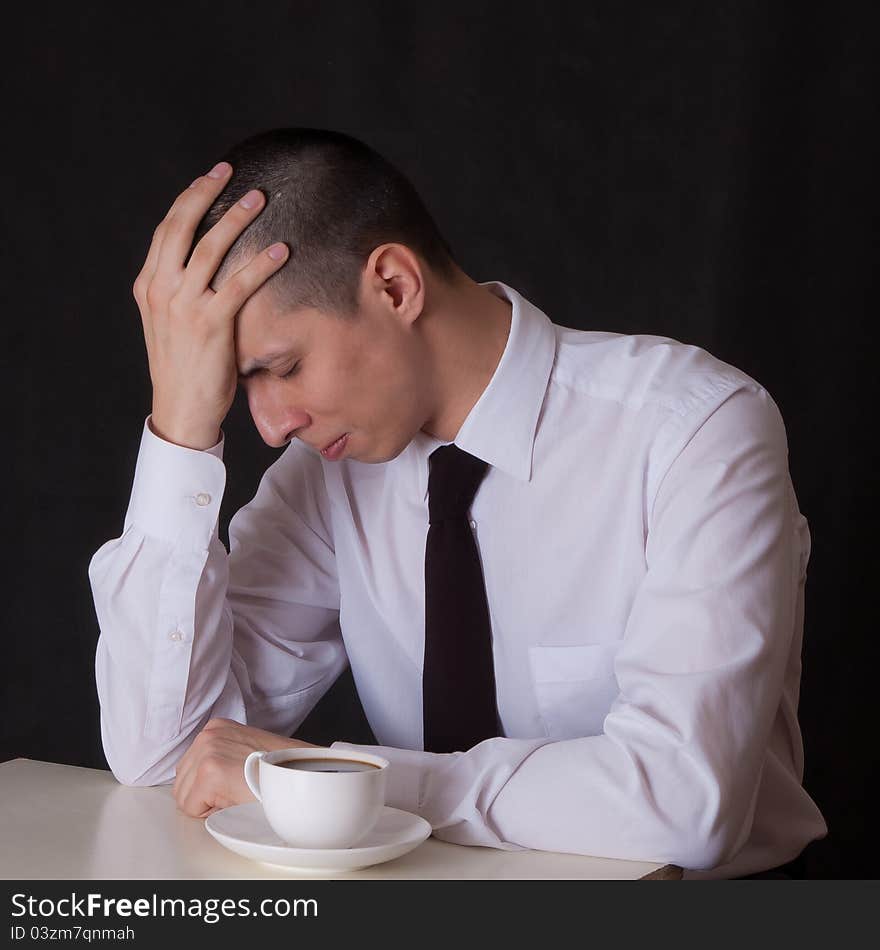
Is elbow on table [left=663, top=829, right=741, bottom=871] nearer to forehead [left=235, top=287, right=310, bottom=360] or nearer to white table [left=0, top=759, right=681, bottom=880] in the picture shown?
white table [left=0, top=759, right=681, bottom=880]

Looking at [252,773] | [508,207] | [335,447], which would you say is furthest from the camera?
[508,207]

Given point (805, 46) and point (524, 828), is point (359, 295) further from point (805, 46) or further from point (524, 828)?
point (805, 46)

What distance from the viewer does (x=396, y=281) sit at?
1.50m

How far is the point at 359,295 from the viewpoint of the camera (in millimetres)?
1470

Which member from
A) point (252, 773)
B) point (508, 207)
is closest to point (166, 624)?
point (252, 773)

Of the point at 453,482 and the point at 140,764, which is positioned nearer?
the point at 140,764

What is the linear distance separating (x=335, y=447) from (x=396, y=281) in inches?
7.7

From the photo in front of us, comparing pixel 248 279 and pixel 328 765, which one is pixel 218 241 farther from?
pixel 328 765

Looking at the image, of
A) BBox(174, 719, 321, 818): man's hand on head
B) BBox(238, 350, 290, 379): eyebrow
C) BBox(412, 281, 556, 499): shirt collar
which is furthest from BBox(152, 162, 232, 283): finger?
BBox(174, 719, 321, 818): man's hand on head

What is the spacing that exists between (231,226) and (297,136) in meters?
0.14

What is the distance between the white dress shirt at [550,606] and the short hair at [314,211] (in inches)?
8.1

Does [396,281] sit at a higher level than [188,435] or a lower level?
higher

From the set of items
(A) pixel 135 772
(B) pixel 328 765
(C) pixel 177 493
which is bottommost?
(A) pixel 135 772

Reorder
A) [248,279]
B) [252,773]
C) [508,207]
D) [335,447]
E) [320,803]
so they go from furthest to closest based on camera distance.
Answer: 1. [508,207]
2. [335,447]
3. [248,279]
4. [252,773]
5. [320,803]
